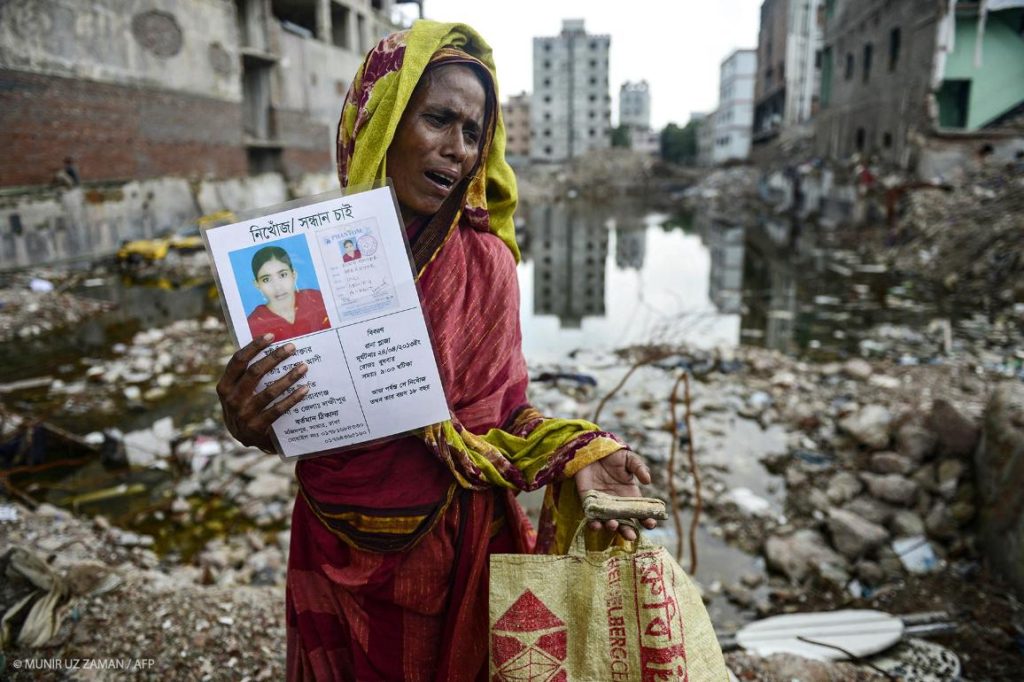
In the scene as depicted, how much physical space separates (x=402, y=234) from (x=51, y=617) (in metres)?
2.09

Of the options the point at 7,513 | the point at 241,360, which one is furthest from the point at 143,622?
the point at 241,360

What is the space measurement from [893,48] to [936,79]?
3104 mm

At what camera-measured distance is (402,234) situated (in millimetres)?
962

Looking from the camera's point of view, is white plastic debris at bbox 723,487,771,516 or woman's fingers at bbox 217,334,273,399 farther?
white plastic debris at bbox 723,487,771,516

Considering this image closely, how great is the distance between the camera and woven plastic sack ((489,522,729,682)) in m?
0.97

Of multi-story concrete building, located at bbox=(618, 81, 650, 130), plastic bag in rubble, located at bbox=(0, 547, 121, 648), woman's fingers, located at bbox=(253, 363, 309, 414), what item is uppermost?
multi-story concrete building, located at bbox=(618, 81, 650, 130)

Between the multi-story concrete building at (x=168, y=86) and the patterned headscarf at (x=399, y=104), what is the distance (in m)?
12.1

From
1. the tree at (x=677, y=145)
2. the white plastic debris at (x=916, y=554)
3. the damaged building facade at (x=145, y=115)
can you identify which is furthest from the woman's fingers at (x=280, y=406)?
the tree at (x=677, y=145)

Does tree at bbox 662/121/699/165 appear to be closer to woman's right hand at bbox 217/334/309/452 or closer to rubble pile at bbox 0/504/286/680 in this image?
rubble pile at bbox 0/504/286/680

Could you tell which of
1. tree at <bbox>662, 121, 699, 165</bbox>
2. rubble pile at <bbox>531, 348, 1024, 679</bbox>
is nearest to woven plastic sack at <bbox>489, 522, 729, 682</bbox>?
rubble pile at <bbox>531, 348, 1024, 679</bbox>

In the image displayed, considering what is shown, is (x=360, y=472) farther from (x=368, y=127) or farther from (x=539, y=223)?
(x=539, y=223)

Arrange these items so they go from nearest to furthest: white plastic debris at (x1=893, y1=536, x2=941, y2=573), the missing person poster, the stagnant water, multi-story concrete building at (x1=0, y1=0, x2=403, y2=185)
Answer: the missing person poster, white plastic debris at (x1=893, y1=536, x2=941, y2=573), the stagnant water, multi-story concrete building at (x1=0, y1=0, x2=403, y2=185)

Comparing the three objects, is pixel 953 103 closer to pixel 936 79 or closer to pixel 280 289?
pixel 936 79

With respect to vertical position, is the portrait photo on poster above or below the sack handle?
above
